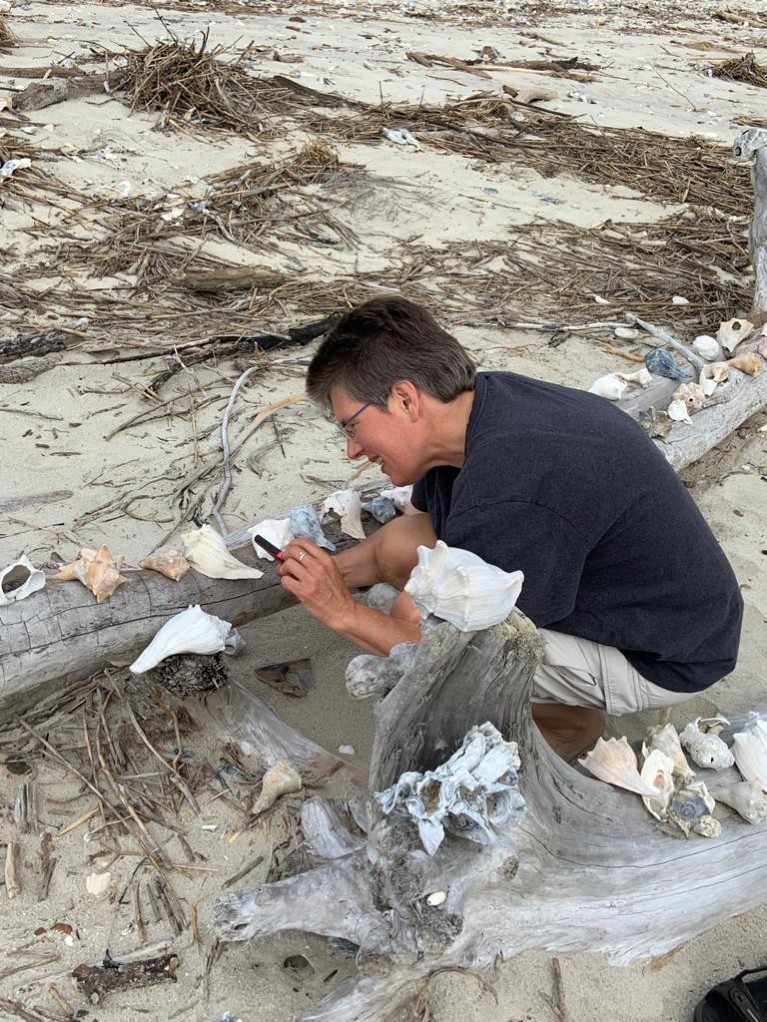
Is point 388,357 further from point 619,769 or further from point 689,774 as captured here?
point 689,774

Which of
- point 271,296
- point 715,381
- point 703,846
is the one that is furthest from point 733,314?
point 703,846

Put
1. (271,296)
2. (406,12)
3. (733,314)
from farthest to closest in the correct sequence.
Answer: (406,12), (733,314), (271,296)

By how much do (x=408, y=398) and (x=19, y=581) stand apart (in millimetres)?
1121

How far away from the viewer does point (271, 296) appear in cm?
524

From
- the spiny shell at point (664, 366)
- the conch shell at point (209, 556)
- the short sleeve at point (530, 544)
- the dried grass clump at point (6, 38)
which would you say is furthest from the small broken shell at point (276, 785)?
the dried grass clump at point (6, 38)

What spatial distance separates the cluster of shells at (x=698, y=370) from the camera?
3539 mm

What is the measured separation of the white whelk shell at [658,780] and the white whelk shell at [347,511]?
1164 mm

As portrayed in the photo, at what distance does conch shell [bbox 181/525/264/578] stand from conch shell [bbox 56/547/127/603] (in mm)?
212

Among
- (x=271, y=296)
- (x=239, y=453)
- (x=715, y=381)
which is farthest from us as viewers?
(x=271, y=296)

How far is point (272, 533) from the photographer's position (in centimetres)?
273

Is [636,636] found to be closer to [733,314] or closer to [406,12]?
[733,314]

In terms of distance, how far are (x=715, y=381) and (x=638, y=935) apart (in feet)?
7.31

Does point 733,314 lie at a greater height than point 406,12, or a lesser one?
lesser

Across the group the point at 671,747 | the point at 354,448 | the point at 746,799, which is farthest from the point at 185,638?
the point at 746,799
